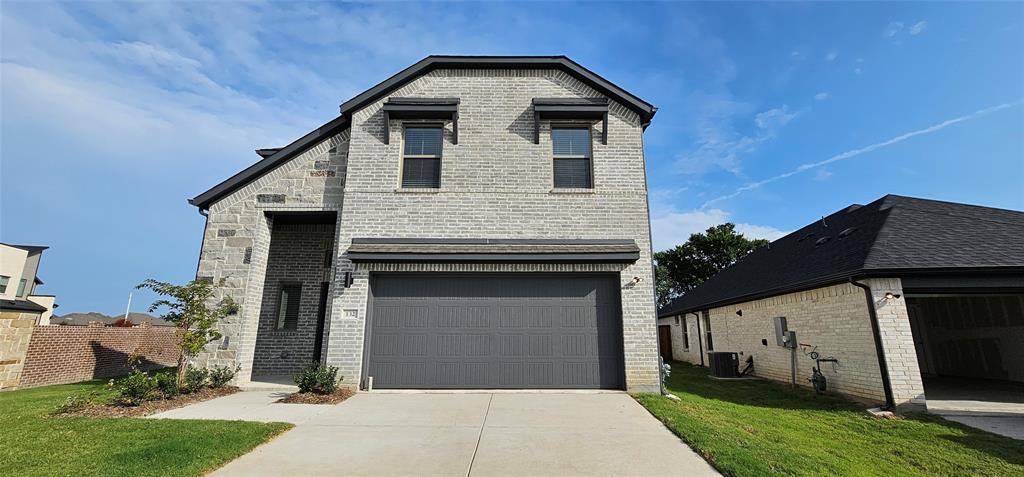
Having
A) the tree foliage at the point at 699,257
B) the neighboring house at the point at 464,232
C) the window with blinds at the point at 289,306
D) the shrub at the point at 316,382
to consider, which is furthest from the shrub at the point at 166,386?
the tree foliage at the point at 699,257

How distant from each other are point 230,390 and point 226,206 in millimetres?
4306

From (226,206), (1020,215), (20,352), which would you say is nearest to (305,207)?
(226,206)

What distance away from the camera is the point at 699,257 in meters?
37.7

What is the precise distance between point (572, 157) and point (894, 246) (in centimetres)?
753

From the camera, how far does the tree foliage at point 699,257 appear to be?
119 feet

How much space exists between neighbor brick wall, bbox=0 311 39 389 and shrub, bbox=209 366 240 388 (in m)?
5.33

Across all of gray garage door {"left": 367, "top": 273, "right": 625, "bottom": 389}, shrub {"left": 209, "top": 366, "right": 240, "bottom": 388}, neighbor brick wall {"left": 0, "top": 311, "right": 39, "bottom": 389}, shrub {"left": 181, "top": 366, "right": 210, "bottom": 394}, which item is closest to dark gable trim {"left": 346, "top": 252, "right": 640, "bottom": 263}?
gray garage door {"left": 367, "top": 273, "right": 625, "bottom": 389}

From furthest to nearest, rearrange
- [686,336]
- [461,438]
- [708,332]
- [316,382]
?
[686,336], [708,332], [316,382], [461,438]

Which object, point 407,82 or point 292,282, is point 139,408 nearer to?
point 292,282

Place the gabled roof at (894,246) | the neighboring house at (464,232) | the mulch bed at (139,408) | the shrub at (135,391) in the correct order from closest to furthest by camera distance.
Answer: the mulch bed at (139,408) < the shrub at (135,391) < the gabled roof at (894,246) < the neighboring house at (464,232)

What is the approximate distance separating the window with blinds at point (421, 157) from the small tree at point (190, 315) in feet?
16.1

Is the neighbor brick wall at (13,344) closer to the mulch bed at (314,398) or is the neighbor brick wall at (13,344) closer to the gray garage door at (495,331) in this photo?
the mulch bed at (314,398)

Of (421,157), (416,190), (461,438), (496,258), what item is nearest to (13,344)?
(416,190)

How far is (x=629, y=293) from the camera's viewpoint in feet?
29.4
